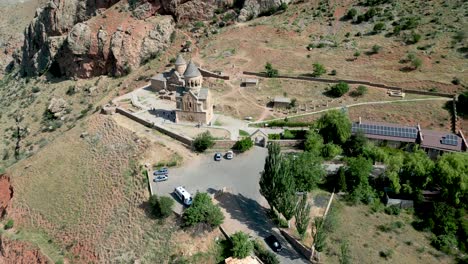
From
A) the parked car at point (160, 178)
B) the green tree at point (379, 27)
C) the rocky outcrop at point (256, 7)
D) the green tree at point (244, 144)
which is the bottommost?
the parked car at point (160, 178)

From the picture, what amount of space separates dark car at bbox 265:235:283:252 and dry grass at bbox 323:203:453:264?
161 inches

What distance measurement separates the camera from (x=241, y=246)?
34.1 meters

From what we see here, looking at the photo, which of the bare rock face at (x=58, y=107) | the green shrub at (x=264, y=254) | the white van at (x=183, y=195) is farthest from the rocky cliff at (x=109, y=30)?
the green shrub at (x=264, y=254)

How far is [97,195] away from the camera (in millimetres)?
45500

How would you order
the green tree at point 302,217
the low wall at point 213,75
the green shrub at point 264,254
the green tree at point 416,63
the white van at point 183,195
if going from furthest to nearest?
the low wall at point 213,75 < the green tree at point 416,63 < the white van at point 183,195 < the green tree at point 302,217 < the green shrub at point 264,254

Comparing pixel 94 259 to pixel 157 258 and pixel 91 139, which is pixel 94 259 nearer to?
pixel 157 258

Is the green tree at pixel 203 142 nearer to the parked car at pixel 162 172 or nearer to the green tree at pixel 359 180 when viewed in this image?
the parked car at pixel 162 172

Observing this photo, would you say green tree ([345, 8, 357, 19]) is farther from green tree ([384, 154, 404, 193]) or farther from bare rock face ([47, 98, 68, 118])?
bare rock face ([47, 98, 68, 118])

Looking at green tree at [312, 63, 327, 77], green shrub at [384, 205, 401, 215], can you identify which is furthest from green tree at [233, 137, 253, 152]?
green tree at [312, 63, 327, 77]

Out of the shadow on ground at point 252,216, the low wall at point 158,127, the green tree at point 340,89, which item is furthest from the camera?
the green tree at point 340,89

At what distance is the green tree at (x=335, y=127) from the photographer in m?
47.8

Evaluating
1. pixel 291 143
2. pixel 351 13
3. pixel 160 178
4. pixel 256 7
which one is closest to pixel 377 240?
pixel 291 143

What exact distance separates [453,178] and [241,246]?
71.1ft

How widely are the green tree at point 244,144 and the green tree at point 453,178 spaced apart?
2052 cm
